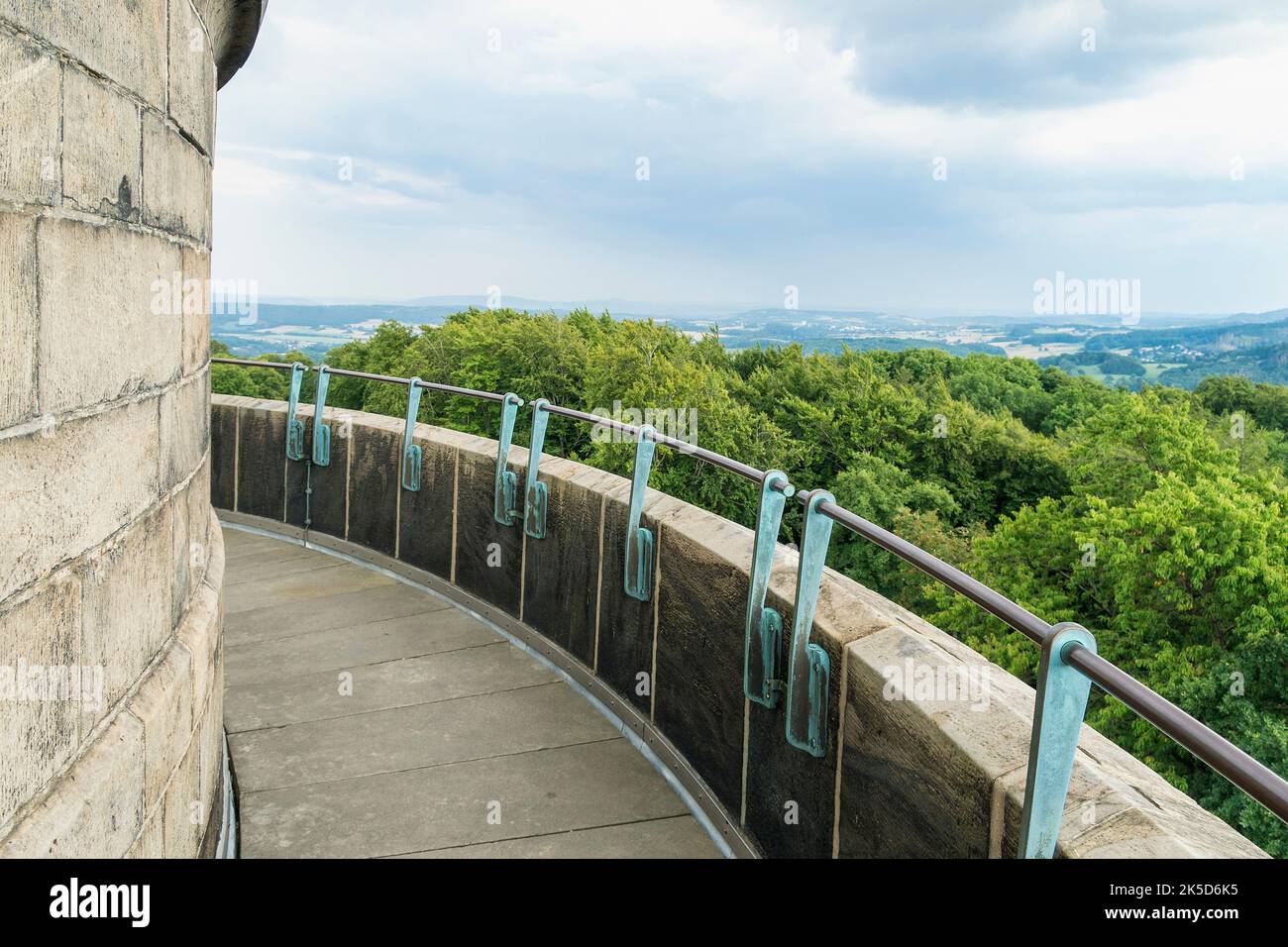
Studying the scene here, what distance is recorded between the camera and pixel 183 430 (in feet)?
9.80

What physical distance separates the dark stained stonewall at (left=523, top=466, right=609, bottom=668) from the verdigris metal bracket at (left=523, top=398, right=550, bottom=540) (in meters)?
0.05

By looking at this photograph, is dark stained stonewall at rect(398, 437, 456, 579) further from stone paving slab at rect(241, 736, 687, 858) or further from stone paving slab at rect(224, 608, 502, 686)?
stone paving slab at rect(241, 736, 687, 858)

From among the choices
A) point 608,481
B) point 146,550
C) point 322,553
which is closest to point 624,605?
point 608,481

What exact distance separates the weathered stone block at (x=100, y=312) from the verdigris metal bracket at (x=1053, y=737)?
183cm

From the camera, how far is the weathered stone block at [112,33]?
1.78m

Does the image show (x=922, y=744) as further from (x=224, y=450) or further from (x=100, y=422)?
(x=224, y=450)

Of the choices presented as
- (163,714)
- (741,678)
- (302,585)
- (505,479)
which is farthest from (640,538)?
(302,585)

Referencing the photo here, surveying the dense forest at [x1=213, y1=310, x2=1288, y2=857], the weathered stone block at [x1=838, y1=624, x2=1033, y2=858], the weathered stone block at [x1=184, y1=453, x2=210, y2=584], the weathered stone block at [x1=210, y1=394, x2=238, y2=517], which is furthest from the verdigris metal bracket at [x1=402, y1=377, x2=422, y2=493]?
the dense forest at [x1=213, y1=310, x2=1288, y2=857]

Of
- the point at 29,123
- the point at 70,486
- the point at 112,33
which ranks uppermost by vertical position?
the point at 112,33

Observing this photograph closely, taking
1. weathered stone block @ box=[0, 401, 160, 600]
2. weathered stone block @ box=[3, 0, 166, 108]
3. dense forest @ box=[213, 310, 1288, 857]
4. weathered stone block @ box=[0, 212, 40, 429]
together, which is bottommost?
dense forest @ box=[213, 310, 1288, 857]

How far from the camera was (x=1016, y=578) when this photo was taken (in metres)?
39.8

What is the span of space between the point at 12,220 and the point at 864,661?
2.18 meters

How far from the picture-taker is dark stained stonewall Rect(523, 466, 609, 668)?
5.29 m

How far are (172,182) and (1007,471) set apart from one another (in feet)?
212
